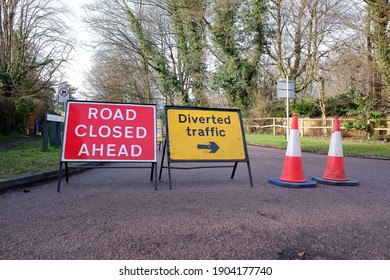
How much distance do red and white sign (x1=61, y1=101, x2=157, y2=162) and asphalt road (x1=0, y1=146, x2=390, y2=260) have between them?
52cm

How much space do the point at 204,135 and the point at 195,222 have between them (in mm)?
2210

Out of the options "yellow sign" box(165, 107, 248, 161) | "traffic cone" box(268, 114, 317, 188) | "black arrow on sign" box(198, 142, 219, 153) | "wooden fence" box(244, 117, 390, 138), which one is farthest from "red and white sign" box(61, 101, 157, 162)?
"wooden fence" box(244, 117, 390, 138)

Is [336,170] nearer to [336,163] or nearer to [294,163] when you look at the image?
[336,163]

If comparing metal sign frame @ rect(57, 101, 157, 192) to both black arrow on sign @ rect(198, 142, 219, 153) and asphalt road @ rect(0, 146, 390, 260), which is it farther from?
black arrow on sign @ rect(198, 142, 219, 153)

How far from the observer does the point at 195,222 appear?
2850 millimetres

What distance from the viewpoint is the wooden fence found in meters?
16.9

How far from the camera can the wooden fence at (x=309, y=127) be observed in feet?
55.5

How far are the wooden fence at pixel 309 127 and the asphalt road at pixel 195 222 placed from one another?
14.6 meters

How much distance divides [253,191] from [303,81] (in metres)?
21.9

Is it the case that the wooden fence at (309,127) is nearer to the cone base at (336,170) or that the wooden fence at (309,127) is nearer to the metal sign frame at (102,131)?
the cone base at (336,170)

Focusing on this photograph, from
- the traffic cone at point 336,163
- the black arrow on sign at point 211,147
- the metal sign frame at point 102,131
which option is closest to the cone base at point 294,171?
the traffic cone at point 336,163

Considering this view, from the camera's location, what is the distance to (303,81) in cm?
2381

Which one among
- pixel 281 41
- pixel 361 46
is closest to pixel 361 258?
pixel 361 46
